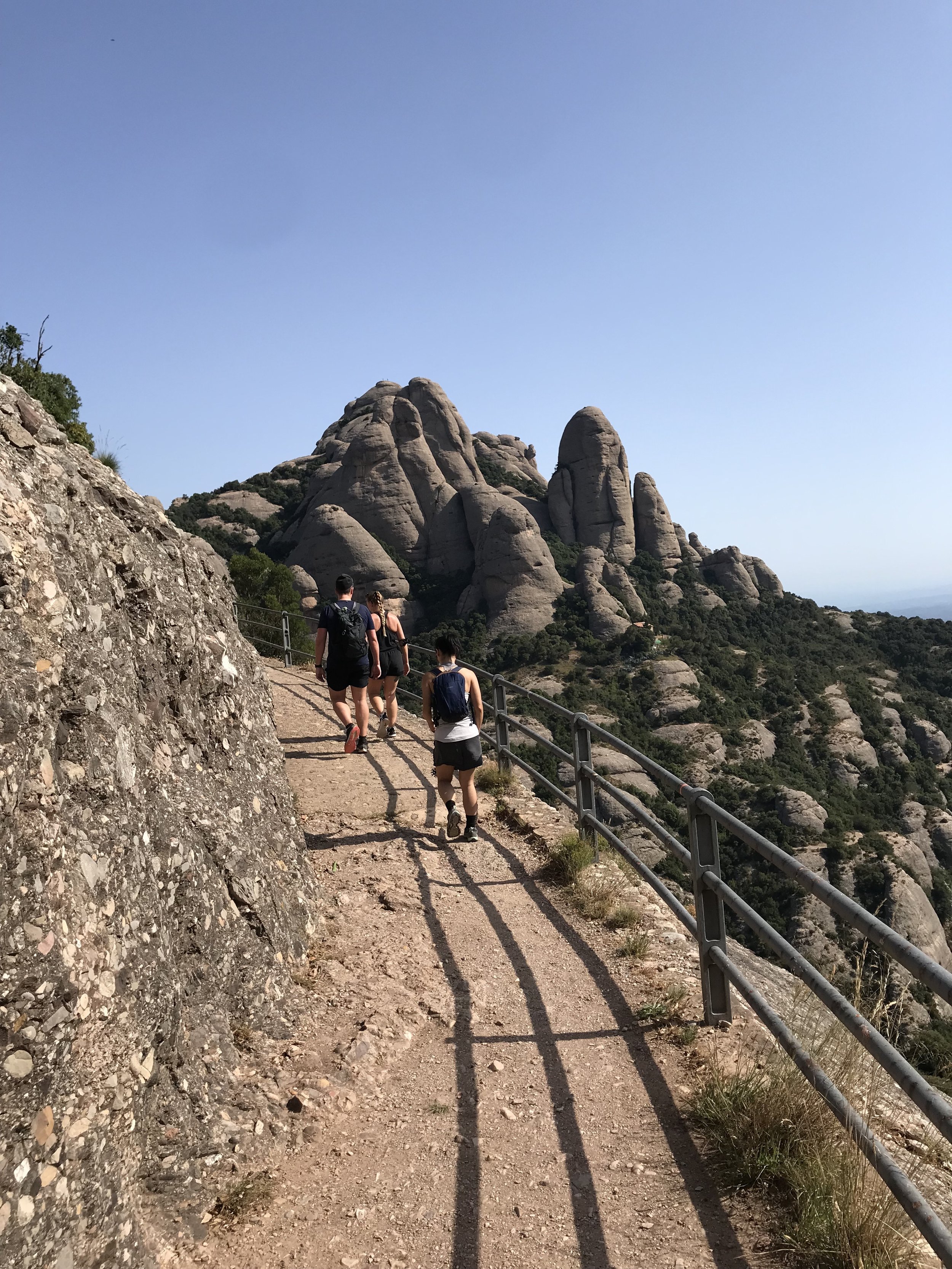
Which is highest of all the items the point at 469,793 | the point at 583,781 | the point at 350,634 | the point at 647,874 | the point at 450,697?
the point at 350,634

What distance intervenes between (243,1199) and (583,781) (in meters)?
4.19

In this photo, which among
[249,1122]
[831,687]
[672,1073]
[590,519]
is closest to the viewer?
[249,1122]

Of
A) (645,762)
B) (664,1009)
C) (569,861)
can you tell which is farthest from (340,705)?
(664,1009)

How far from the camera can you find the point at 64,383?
1945 centimetres

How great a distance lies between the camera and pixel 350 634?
30.0ft

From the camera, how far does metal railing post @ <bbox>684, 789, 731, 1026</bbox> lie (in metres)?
4.08

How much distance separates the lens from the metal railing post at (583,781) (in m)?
6.67

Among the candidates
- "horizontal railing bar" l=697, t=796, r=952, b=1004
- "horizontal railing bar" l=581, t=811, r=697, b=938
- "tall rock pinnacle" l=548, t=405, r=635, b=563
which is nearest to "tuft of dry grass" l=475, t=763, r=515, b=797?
"horizontal railing bar" l=581, t=811, r=697, b=938

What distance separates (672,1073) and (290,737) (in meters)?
8.10

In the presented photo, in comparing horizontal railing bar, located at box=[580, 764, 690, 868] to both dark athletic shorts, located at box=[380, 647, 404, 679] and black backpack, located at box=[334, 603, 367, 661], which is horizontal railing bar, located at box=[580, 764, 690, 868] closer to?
black backpack, located at box=[334, 603, 367, 661]

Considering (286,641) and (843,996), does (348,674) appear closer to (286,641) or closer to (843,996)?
(843,996)

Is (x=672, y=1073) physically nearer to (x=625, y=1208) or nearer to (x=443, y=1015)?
(x=625, y=1208)

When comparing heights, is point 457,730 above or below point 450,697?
below

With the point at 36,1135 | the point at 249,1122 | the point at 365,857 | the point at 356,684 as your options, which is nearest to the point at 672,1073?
the point at 249,1122
